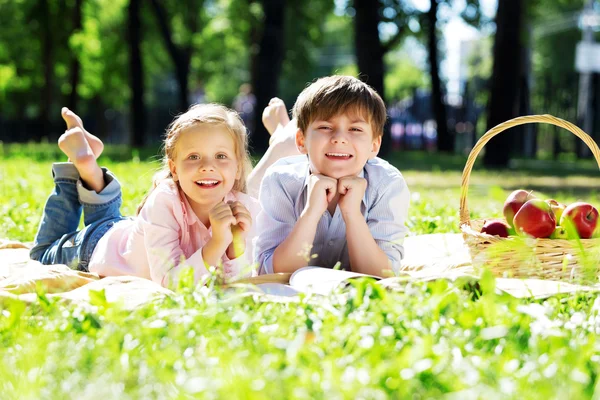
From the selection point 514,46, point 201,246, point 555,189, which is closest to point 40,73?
point 514,46

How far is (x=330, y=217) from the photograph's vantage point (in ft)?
12.4

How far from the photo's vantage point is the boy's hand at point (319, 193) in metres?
3.47

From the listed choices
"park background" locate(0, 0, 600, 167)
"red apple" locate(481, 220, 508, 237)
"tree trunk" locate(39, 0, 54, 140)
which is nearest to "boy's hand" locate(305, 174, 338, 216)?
"red apple" locate(481, 220, 508, 237)

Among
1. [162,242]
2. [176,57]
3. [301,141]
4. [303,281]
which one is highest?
[176,57]

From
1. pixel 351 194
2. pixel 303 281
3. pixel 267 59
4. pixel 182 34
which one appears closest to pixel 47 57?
pixel 182 34

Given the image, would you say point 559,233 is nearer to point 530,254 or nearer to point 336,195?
point 530,254

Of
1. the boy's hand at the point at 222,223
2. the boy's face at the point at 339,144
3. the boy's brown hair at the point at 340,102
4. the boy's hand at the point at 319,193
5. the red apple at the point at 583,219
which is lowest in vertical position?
the red apple at the point at 583,219

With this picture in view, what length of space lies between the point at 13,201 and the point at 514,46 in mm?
9098

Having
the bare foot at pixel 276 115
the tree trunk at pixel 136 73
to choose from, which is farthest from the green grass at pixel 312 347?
the tree trunk at pixel 136 73

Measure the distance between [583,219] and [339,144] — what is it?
1173mm

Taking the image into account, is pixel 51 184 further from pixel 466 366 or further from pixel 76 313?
pixel 466 366

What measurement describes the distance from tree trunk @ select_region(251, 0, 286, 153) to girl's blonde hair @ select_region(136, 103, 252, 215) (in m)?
10.8

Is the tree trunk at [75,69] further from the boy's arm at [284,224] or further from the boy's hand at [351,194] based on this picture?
the boy's hand at [351,194]

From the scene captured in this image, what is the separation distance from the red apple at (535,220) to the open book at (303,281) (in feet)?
2.76
